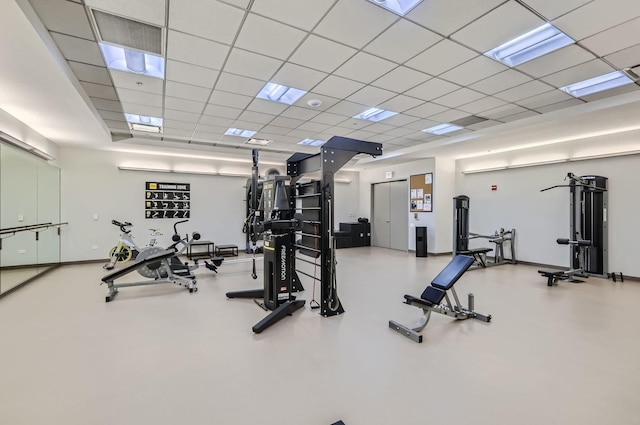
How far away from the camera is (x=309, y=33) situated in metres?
2.85

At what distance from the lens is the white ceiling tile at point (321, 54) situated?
9.87 ft

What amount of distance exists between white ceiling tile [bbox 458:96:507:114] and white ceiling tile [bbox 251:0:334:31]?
310 centimetres

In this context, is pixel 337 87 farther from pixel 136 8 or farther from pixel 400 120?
pixel 136 8

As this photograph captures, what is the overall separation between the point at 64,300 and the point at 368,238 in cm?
871

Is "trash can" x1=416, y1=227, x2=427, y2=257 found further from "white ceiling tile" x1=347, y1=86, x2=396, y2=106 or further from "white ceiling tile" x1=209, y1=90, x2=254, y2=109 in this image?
"white ceiling tile" x1=209, y1=90, x2=254, y2=109

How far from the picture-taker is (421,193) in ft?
29.5

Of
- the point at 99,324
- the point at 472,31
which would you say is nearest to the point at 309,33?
the point at 472,31

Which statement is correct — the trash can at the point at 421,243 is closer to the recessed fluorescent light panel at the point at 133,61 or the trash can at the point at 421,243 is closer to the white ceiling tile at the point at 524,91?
the white ceiling tile at the point at 524,91

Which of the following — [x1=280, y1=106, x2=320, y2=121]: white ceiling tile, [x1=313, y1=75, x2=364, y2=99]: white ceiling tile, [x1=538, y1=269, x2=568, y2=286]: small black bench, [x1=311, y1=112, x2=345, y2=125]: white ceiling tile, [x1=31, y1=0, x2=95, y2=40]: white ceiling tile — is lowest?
[x1=538, y1=269, x2=568, y2=286]: small black bench

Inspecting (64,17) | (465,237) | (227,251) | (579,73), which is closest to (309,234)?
(64,17)

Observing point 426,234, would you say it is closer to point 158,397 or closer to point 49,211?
point 158,397

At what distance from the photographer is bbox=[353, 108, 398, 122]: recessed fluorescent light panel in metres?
5.10

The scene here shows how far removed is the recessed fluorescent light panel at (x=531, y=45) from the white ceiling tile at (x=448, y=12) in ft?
2.38

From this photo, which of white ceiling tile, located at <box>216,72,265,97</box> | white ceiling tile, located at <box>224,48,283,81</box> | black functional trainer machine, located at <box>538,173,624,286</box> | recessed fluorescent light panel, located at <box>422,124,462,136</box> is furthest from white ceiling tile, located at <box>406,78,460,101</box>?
black functional trainer machine, located at <box>538,173,624,286</box>
